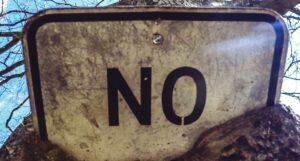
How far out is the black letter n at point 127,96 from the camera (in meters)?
0.97

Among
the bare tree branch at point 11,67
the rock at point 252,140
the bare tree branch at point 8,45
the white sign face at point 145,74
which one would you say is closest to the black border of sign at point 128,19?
the white sign face at point 145,74

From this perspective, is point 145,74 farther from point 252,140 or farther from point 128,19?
point 252,140

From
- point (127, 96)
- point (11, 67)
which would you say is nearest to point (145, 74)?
point (127, 96)

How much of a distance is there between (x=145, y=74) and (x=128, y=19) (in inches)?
6.6

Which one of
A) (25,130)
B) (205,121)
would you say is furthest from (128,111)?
(25,130)

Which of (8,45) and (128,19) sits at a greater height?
(128,19)

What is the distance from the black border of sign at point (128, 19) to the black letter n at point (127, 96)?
0.16 m

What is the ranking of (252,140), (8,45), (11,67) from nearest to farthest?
(252,140), (8,45), (11,67)

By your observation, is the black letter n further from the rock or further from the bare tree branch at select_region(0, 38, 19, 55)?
the bare tree branch at select_region(0, 38, 19, 55)

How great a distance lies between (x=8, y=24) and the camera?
18.0ft

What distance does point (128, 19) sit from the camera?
0.91 meters

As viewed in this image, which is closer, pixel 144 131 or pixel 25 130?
pixel 144 131

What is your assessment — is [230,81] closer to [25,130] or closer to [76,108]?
[76,108]

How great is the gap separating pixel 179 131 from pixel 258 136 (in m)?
0.25
